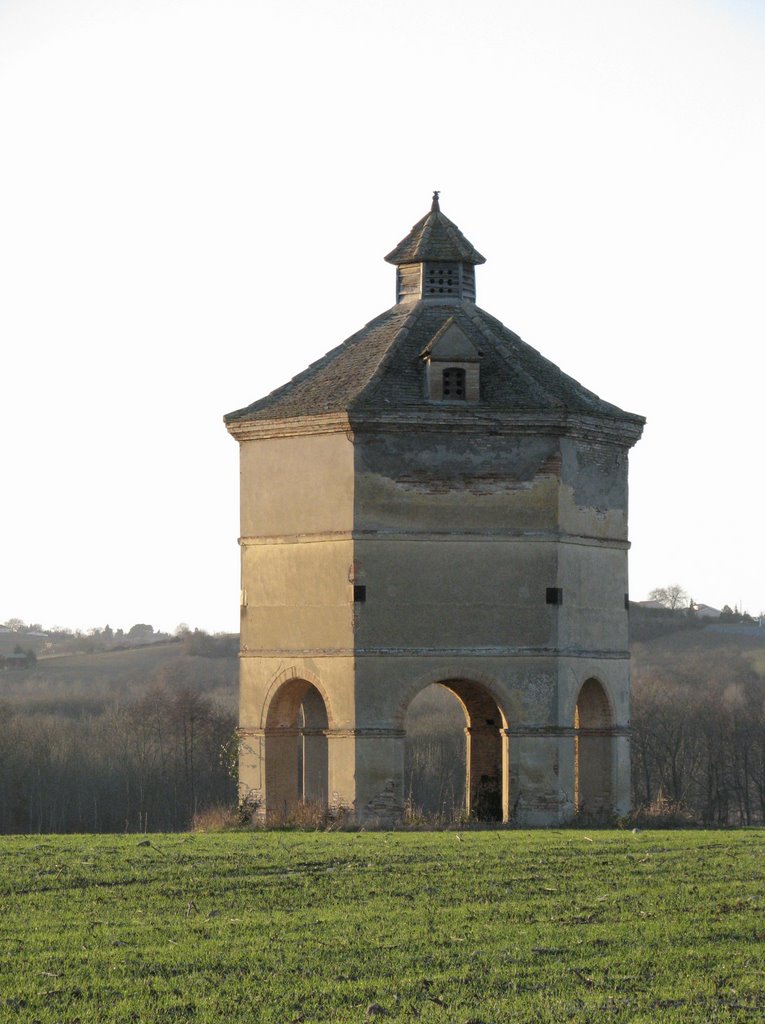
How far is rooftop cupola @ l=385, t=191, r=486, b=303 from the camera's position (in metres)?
29.0

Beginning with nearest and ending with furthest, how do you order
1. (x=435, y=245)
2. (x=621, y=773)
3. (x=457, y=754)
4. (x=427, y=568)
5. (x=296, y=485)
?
(x=427, y=568), (x=296, y=485), (x=621, y=773), (x=435, y=245), (x=457, y=754)

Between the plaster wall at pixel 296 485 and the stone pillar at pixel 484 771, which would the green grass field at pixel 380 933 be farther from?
the stone pillar at pixel 484 771

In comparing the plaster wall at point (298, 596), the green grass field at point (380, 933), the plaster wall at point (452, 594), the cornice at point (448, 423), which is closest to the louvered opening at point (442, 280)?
the cornice at point (448, 423)

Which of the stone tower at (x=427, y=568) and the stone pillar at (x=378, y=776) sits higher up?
the stone tower at (x=427, y=568)

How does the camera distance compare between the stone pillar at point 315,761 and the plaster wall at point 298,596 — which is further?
the stone pillar at point 315,761

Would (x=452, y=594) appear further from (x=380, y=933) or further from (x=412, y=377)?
(x=380, y=933)

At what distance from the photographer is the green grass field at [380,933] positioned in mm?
12500

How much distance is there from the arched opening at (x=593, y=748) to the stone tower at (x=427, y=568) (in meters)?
0.04

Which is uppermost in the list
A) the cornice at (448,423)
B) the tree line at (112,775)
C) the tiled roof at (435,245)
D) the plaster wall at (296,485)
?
the tiled roof at (435,245)

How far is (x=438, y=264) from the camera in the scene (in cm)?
2917

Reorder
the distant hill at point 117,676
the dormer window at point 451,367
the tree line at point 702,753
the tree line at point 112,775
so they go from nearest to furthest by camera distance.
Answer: the dormer window at point 451,367, the tree line at point 112,775, the tree line at point 702,753, the distant hill at point 117,676

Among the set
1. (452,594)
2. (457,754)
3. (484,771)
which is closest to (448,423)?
(452,594)

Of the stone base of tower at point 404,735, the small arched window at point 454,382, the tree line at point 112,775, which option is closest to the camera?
the stone base of tower at point 404,735

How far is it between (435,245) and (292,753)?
342 inches
